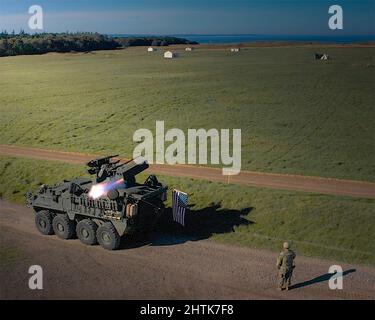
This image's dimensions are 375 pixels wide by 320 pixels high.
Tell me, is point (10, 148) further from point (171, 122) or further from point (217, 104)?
point (217, 104)

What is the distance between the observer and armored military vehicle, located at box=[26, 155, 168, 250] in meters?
17.0

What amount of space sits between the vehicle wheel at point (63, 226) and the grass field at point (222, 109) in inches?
451

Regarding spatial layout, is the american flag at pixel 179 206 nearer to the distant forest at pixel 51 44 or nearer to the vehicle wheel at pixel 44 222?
the vehicle wheel at pixel 44 222

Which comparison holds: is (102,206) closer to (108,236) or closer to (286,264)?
(108,236)

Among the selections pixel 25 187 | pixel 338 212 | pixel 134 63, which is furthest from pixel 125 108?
pixel 134 63

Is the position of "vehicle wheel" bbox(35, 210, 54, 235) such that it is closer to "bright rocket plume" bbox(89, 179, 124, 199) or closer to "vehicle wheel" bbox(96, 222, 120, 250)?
"vehicle wheel" bbox(96, 222, 120, 250)

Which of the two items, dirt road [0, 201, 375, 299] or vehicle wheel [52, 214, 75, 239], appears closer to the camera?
dirt road [0, 201, 375, 299]

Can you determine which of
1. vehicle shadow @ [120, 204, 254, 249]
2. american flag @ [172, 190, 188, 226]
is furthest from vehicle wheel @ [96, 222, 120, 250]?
american flag @ [172, 190, 188, 226]

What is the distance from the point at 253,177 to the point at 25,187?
12187mm

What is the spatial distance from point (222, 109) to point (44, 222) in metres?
26.8

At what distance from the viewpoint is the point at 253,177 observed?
2458 cm

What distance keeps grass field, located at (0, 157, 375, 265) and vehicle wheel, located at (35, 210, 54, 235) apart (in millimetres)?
4552

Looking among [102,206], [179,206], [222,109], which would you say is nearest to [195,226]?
[179,206]

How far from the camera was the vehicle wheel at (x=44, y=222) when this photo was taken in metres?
19.0
